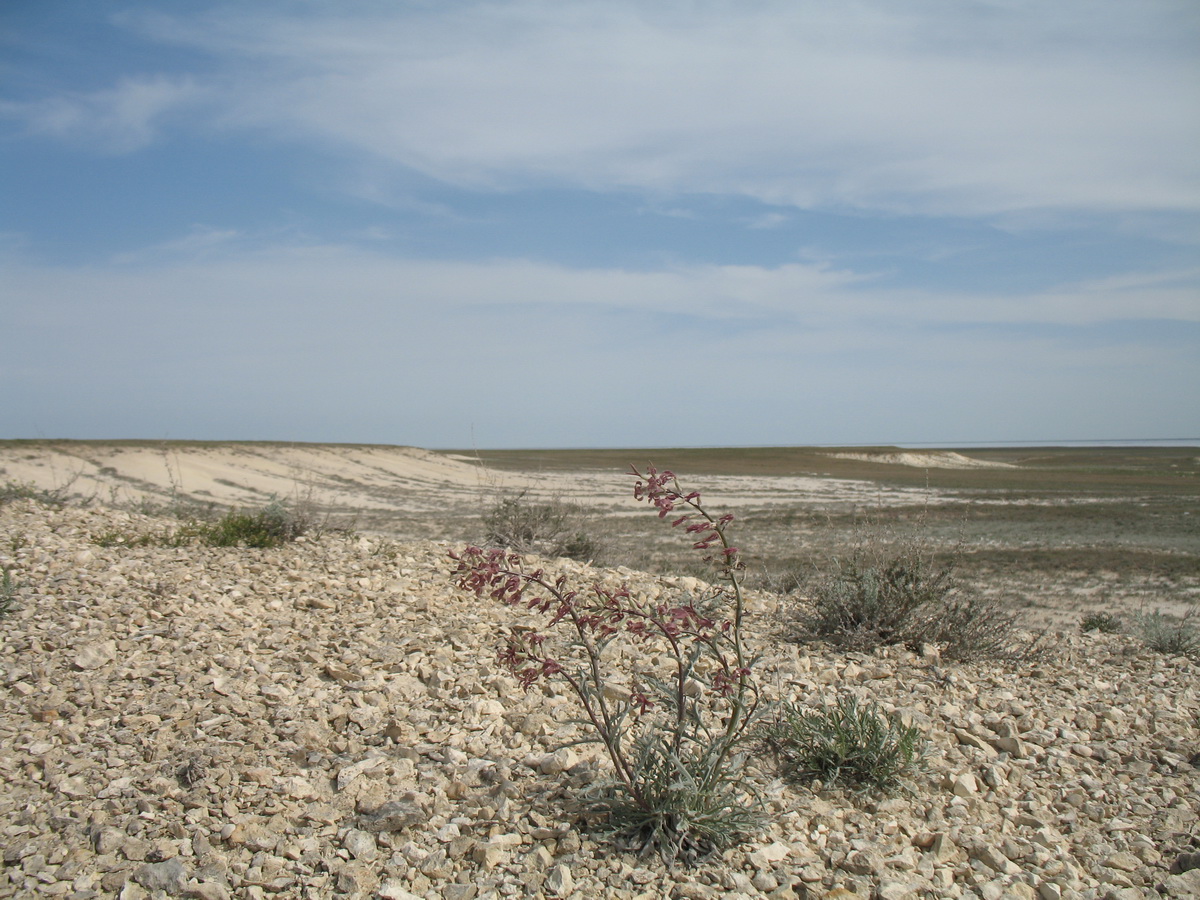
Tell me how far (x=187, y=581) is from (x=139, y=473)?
90.8 ft

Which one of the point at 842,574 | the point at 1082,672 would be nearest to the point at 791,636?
Answer: the point at 842,574

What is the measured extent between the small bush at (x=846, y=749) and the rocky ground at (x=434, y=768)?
0.11 metres

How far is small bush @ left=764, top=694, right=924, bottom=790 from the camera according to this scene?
3662 mm

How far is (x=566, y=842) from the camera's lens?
308 centimetres

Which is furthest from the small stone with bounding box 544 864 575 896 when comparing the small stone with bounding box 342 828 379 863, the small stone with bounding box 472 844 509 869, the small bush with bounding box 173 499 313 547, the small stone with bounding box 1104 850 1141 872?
the small bush with bounding box 173 499 313 547

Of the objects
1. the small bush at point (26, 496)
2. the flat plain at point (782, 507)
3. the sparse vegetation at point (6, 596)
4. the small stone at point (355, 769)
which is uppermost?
the small bush at point (26, 496)

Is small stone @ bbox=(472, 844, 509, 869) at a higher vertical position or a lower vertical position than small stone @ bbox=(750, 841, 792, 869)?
higher

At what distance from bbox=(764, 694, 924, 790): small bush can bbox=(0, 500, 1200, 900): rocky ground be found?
115 millimetres

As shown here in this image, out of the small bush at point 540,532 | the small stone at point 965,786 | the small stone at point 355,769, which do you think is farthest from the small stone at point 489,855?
the small bush at point 540,532

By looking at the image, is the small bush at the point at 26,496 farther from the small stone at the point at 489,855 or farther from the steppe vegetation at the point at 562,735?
the small stone at the point at 489,855

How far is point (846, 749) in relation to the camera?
3686mm

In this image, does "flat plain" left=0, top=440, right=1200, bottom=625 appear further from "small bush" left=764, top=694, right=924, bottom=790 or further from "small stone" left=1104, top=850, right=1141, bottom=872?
"small stone" left=1104, top=850, right=1141, bottom=872

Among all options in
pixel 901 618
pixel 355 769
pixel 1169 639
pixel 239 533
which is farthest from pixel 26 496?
pixel 1169 639

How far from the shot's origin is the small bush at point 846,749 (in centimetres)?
366
